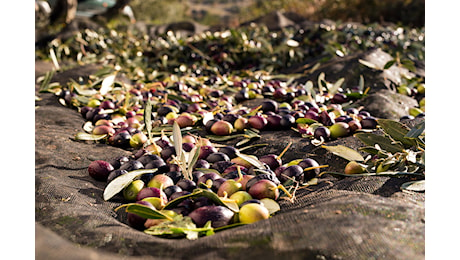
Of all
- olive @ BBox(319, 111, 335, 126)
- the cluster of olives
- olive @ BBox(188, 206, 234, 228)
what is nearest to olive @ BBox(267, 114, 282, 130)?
olive @ BBox(319, 111, 335, 126)

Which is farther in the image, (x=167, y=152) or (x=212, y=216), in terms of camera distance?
(x=167, y=152)

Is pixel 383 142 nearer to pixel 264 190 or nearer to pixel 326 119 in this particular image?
pixel 326 119

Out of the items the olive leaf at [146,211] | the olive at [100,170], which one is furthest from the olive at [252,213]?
the olive at [100,170]

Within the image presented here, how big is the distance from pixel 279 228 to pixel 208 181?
0.48m

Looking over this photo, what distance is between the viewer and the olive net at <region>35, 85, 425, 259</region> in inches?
38.7

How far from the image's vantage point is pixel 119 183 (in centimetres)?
156

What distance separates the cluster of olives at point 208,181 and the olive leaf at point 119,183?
1.0 inches

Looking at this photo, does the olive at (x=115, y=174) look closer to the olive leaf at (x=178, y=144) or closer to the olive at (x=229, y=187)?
the olive leaf at (x=178, y=144)

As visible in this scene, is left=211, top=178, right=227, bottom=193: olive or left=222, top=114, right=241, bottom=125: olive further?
left=222, top=114, right=241, bottom=125: olive

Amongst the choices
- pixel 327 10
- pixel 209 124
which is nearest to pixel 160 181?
pixel 209 124

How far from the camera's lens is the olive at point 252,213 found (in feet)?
4.10

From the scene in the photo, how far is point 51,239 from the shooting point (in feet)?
2.62

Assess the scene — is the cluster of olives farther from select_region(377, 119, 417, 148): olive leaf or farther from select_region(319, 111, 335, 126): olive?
select_region(319, 111, 335, 126): olive

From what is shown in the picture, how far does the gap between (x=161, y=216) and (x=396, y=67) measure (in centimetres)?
367
